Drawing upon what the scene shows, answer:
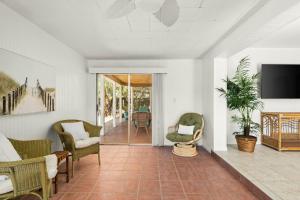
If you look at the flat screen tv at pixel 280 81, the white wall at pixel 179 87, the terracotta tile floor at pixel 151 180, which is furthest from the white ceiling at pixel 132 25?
the terracotta tile floor at pixel 151 180

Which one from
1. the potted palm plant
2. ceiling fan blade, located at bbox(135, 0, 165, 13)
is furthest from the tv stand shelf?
ceiling fan blade, located at bbox(135, 0, 165, 13)

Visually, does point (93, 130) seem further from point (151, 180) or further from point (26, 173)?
point (26, 173)

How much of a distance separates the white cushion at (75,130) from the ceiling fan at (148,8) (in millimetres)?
2272

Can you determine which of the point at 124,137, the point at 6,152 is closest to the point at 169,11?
the point at 6,152

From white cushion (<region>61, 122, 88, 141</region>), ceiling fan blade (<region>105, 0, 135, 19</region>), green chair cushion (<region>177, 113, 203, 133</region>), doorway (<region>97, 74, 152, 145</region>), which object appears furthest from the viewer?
doorway (<region>97, 74, 152, 145</region>)

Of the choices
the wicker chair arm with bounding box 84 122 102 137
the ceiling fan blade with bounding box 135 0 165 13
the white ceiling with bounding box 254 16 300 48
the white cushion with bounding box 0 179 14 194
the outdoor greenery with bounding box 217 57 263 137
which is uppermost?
the white ceiling with bounding box 254 16 300 48

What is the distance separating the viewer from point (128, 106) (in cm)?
530

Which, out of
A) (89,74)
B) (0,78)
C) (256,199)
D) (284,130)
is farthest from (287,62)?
(0,78)

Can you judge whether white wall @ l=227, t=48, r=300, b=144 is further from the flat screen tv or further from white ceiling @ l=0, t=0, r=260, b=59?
white ceiling @ l=0, t=0, r=260, b=59

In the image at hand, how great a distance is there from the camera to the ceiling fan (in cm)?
169

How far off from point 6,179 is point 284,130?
17.7 feet

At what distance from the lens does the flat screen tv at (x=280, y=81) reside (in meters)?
4.45

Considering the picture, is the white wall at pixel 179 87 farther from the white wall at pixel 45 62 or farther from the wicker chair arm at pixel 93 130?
the wicker chair arm at pixel 93 130

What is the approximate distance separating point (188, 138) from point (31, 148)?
304 cm
